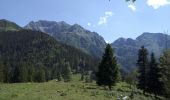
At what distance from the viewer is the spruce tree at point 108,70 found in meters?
76.5

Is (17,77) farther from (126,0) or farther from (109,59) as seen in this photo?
(126,0)

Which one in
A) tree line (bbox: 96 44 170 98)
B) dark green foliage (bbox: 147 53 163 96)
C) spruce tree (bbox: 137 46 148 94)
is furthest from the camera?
spruce tree (bbox: 137 46 148 94)

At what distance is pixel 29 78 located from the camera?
134625 mm

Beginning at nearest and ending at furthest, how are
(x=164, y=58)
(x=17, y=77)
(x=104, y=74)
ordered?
(x=164, y=58) → (x=104, y=74) → (x=17, y=77)

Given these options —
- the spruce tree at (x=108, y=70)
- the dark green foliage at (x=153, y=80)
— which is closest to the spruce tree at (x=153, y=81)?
the dark green foliage at (x=153, y=80)

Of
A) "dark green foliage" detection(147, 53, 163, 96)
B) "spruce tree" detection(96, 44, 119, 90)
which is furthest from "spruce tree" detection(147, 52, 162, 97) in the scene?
"spruce tree" detection(96, 44, 119, 90)

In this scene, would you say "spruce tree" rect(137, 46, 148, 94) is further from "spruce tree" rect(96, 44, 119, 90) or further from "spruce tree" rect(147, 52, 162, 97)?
"spruce tree" rect(96, 44, 119, 90)

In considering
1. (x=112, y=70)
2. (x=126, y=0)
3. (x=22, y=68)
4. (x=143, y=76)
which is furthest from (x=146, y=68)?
(x=126, y=0)

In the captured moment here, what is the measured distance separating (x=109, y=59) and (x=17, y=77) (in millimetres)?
57192

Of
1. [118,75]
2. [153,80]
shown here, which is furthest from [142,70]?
[118,75]

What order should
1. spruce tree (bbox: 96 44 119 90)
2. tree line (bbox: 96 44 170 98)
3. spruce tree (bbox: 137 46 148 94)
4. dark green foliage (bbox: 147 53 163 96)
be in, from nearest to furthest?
spruce tree (bbox: 96 44 119 90) → tree line (bbox: 96 44 170 98) → dark green foliage (bbox: 147 53 163 96) → spruce tree (bbox: 137 46 148 94)

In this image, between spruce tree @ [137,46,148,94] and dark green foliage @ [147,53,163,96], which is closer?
dark green foliage @ [147,53,163,96]

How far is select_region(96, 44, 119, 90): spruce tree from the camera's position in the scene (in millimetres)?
76500

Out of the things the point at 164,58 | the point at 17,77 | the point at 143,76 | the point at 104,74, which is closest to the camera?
the point at 164,58
